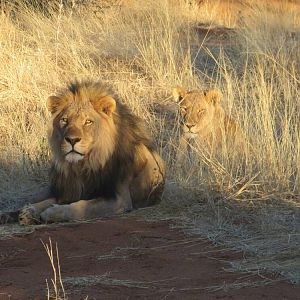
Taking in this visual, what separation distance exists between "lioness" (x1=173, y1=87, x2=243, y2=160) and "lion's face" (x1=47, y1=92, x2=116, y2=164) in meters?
1.43

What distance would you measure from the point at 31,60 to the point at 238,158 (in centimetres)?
473

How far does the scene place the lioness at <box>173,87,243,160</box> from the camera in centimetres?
790

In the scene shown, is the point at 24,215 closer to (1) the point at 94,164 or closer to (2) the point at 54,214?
(2) the point at 54,214

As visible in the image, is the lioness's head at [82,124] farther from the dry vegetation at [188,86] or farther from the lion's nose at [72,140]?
the dry vegetation at [188,86]

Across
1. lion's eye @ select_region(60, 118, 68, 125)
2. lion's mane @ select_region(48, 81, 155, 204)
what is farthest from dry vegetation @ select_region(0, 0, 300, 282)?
lion's eye @ select_region(60, 118, 68, 125)

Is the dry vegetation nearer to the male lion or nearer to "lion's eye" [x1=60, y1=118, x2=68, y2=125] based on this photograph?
the male lion

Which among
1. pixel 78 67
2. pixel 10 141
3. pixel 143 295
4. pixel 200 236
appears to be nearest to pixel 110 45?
pixel 78 67

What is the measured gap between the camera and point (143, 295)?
13.8 ft

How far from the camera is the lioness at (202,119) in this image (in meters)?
7.90

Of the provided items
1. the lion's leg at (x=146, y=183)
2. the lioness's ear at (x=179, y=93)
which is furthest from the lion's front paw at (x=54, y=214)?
the lioness's ear at (x=179, y=93)

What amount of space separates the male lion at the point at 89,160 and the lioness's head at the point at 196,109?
1.37m

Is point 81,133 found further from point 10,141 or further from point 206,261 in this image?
point 10,141

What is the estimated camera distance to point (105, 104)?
6445 mm

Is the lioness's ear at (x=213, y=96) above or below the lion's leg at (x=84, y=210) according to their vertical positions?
above
